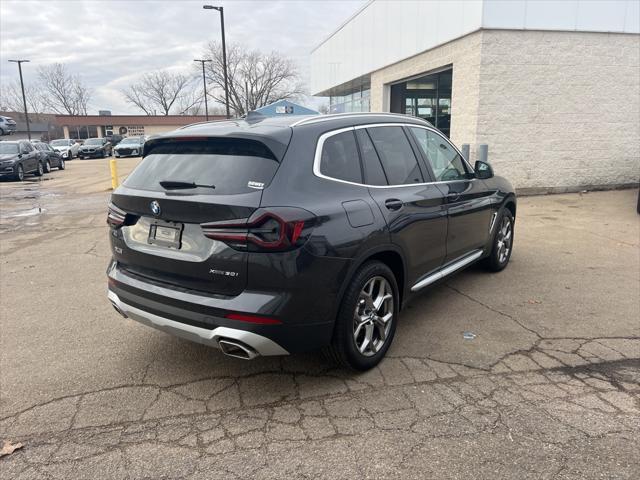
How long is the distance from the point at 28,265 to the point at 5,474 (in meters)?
4.90

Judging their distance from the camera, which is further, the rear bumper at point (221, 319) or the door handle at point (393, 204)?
the door handle at point (393, 204)

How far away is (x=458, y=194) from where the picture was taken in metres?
4.64

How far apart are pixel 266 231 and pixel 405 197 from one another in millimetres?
1435

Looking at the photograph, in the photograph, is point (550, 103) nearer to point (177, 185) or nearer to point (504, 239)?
point (504, 239)

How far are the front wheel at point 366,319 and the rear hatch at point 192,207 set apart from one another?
2.54ft

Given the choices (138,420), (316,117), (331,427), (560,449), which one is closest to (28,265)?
(138,420)

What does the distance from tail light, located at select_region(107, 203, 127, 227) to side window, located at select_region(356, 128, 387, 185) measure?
176 cm

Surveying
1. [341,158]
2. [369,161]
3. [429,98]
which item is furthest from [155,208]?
[429,98]

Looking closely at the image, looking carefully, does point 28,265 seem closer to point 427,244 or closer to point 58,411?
point 58,411

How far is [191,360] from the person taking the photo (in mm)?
3828

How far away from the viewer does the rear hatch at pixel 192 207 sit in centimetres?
291

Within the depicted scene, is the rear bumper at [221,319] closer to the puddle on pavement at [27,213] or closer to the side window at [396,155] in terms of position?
the side window at [396,155]

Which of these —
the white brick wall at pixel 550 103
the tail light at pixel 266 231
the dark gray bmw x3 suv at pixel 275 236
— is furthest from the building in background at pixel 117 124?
the tail light at pixel 266 231

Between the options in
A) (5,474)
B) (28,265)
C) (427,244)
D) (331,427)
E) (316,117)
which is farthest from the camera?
(28,265)
